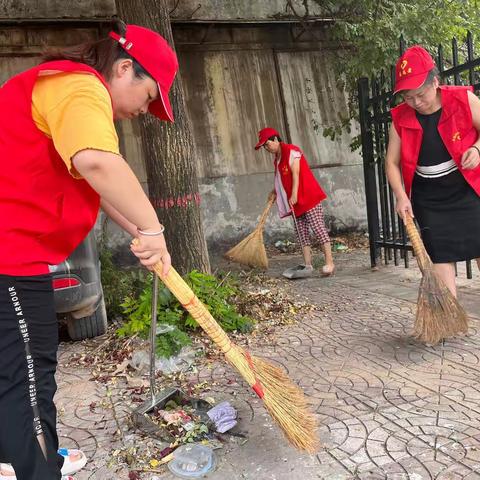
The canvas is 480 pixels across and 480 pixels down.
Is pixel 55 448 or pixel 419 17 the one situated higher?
pixel 419 17

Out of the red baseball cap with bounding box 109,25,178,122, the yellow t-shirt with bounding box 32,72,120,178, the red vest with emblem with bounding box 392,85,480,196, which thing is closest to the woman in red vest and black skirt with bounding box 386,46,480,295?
the red vest with emblem with bounding box 392,85,480,196

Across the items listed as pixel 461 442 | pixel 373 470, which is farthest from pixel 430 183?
pixel 373 470

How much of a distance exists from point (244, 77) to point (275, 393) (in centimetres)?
721

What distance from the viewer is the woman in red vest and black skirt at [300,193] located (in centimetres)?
612

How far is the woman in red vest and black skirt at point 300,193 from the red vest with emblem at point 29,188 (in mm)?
4585

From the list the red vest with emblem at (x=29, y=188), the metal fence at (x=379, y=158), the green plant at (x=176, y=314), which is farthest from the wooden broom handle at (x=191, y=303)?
the metal fence at (x=379, y=158)

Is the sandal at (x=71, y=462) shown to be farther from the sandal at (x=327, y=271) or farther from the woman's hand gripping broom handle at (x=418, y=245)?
the sandal at (x=327, y=271)

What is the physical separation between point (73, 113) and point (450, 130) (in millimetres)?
2620

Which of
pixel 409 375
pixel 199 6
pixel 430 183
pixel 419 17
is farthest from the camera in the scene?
pixel 199 6

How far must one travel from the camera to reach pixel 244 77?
341 inches

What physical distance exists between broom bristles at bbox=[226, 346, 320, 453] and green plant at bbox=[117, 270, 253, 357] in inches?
46.1

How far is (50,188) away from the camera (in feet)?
5.38

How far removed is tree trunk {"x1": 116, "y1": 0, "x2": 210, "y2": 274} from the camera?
4473mm

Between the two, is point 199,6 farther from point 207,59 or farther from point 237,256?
point 237,256
